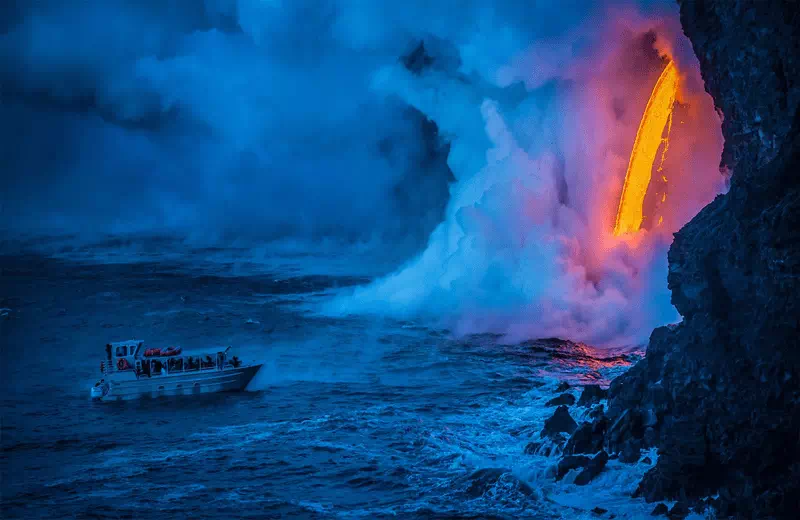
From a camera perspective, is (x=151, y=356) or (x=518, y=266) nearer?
(x=151, y=356)

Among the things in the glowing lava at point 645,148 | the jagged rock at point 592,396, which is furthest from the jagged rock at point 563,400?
the glowing lava at point 645,148

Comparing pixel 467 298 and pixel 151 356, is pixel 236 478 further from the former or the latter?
pixel 467 298

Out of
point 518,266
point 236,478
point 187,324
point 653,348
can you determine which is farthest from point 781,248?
point 187,324

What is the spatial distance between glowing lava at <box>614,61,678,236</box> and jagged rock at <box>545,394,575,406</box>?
21929 millimetres

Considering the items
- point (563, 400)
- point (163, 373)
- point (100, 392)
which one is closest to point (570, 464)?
point (563, 400)

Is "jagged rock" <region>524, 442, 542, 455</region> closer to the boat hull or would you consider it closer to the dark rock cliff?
the dark rock cliff

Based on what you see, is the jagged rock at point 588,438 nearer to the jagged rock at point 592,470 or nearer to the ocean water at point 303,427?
the ocean water at point 303,427

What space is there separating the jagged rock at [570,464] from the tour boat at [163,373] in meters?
18.8

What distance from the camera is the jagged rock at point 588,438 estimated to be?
2550cm

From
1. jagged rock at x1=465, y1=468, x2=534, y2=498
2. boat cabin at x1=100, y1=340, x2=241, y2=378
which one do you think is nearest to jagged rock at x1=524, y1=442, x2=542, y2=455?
jagged rock at x1=465, y1=468, x2=534, y2=498

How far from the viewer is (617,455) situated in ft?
81.0

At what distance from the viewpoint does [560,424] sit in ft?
91.6

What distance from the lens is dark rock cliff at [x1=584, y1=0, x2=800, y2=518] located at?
19.1 metres

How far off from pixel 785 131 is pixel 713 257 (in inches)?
150
